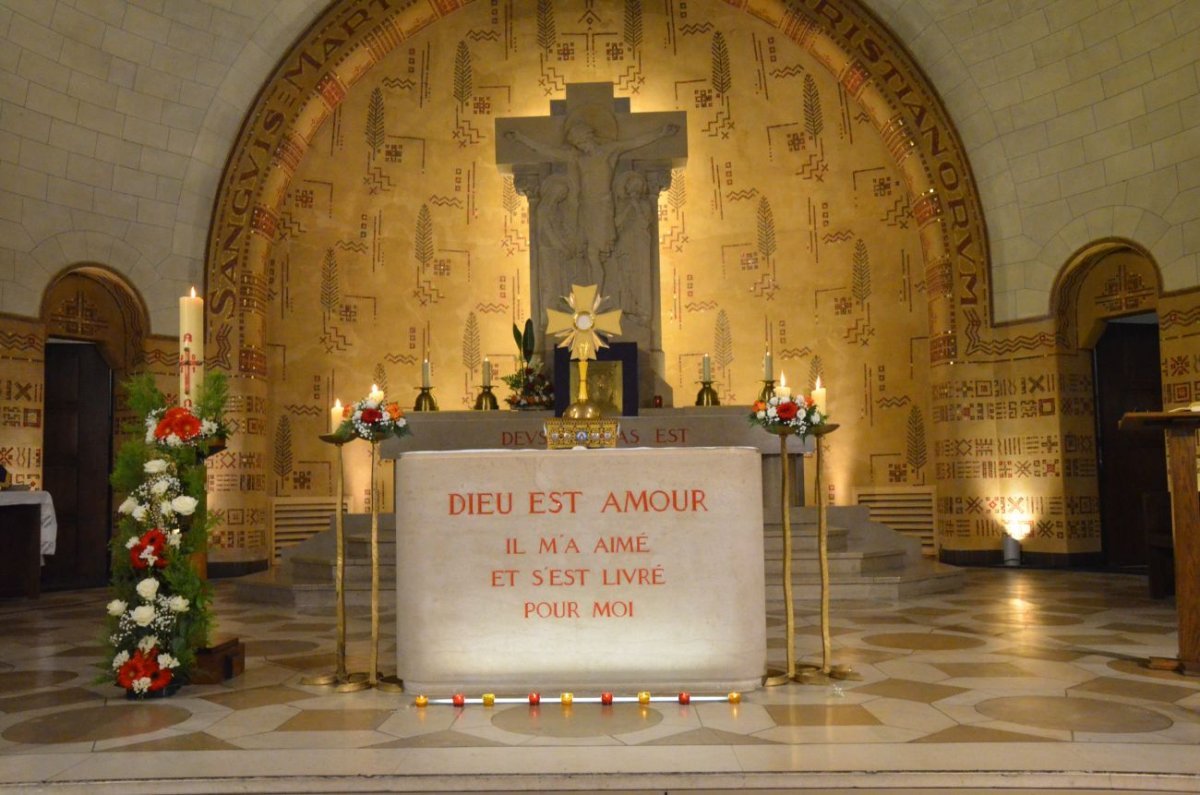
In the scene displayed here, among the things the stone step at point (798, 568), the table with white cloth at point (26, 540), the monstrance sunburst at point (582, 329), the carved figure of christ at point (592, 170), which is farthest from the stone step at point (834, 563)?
the table with white cloth at point (26, 540)

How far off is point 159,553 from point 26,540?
5.42m

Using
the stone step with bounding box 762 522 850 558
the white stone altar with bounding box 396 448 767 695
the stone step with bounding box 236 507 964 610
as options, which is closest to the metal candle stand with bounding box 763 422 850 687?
the white stone altar with bounding box 396 448 767 695

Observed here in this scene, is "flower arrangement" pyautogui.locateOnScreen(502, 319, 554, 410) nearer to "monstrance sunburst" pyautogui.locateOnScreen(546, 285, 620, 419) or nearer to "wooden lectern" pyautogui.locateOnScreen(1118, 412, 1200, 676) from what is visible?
"monstrance sunburst" pyautogui.locateOnScreen(546, 285, 620, 419)

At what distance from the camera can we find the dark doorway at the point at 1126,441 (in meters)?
11.5

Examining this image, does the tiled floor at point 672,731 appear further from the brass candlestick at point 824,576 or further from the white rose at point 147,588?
the white rose at point 147,588

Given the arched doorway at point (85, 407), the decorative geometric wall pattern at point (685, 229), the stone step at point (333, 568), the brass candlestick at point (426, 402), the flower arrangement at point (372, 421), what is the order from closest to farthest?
the flower arrangement at point (372, 421)
the stone step at point (333, 568)
the brass candlestick at point (426, 402)
the arched doorway at point (85, 407)
the decorative geometric wall pattern at point (685, 229)

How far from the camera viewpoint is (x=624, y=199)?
11086mm

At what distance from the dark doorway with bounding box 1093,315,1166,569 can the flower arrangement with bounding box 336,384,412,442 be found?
906 centimetres

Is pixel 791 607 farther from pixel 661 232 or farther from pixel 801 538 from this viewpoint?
pixel 661 232

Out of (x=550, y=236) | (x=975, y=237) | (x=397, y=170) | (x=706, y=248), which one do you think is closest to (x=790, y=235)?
(x=706, y=248)

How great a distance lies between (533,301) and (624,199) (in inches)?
59.1

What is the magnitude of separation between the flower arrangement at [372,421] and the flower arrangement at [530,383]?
15.7 ft

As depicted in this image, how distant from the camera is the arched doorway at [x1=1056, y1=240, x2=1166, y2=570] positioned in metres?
11.2

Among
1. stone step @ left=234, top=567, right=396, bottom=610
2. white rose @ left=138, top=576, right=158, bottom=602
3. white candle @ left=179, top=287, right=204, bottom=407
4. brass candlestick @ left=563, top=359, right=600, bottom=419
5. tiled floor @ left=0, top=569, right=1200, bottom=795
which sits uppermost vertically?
white candle @ left=179, top=287, right=204, bottom=407
